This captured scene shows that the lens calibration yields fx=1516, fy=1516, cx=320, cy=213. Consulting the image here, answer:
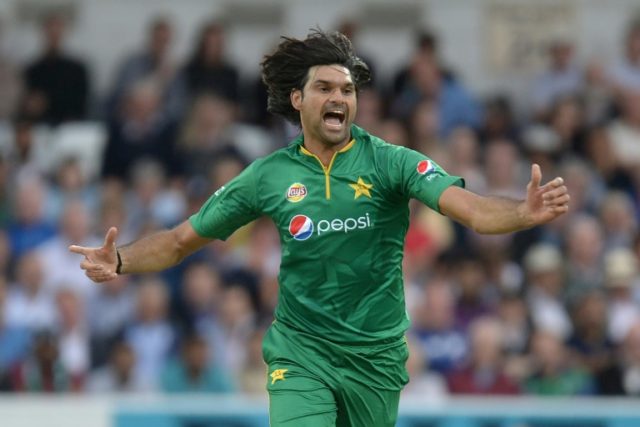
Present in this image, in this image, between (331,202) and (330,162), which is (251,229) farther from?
(331,202)

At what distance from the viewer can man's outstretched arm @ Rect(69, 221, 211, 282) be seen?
6.95 m

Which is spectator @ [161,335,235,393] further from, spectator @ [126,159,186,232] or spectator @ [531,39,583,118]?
spectator @ [531,39,583,118]

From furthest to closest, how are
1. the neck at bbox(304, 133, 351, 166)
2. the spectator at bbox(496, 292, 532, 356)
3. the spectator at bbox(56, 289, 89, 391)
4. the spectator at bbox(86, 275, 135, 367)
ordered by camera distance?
the spectator at bbox(86, 275, 135, 367) < the spectator at bbox(496, 292, 532, 356) < the spectator at bbox(56, 289, 89, 391) < the neck at bbox(304, 133, 351, 166)

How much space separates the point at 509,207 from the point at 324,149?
3.60 ft

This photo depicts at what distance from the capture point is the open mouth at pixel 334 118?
22.4ft

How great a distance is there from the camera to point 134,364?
12.1m

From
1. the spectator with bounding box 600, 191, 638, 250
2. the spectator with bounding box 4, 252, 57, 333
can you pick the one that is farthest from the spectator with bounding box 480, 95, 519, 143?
the spectator with bounding box 4, 252, 57, 333

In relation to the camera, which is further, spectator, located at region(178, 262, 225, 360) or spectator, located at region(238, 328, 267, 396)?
spectator, located at region(178, 262, 225, 360)

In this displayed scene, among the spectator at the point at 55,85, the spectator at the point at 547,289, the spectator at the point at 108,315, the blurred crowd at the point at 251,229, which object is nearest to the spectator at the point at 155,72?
the blurred crowd at the point at 251,229

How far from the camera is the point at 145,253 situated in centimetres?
709

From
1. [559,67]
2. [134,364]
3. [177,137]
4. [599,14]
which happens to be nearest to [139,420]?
[134,364]

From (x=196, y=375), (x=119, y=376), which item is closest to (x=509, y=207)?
(x=196, y=375)

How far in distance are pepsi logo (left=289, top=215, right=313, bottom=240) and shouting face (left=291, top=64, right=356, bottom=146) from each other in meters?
0.37

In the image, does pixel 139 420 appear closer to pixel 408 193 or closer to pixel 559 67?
pixel 408 193
